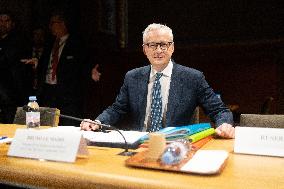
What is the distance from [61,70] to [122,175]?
3.32 m

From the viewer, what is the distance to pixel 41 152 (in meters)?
1.40

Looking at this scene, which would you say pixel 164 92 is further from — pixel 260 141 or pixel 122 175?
pixel 122 175

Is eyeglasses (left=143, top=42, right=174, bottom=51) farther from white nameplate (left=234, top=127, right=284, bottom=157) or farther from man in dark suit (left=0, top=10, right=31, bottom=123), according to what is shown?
man in dark suit (left=0, top=10, right=31, bottom=123)

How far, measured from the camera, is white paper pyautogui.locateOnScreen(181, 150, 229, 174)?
3.83 ft

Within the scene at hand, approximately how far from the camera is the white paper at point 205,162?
117cm

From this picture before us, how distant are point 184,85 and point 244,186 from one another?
59.5 inches

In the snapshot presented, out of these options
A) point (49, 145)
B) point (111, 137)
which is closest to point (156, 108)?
point (111, 137)

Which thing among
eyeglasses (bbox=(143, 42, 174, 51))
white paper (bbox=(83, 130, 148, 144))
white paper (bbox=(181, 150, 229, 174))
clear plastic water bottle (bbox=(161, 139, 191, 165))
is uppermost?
eyeglasses (bbox=(143, 42, 174, 51))

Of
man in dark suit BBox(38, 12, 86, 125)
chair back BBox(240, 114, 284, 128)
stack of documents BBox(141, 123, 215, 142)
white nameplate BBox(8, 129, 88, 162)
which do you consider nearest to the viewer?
white nameplate BBox(8, 129, 88, 162)

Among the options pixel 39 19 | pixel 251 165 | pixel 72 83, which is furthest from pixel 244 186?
pixel 39 19

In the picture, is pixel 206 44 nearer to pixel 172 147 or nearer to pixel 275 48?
pixel 275 48

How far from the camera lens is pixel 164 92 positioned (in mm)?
2543

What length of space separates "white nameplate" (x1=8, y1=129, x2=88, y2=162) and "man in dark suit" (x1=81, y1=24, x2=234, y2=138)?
973 millimetres

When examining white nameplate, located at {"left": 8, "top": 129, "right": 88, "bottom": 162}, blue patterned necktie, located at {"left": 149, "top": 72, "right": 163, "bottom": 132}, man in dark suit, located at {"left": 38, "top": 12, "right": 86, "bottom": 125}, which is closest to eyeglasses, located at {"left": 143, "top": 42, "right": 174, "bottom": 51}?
blue patterned necktie, located at {"left": 149, "top": 72, "right": 163, "bottom": 132}
